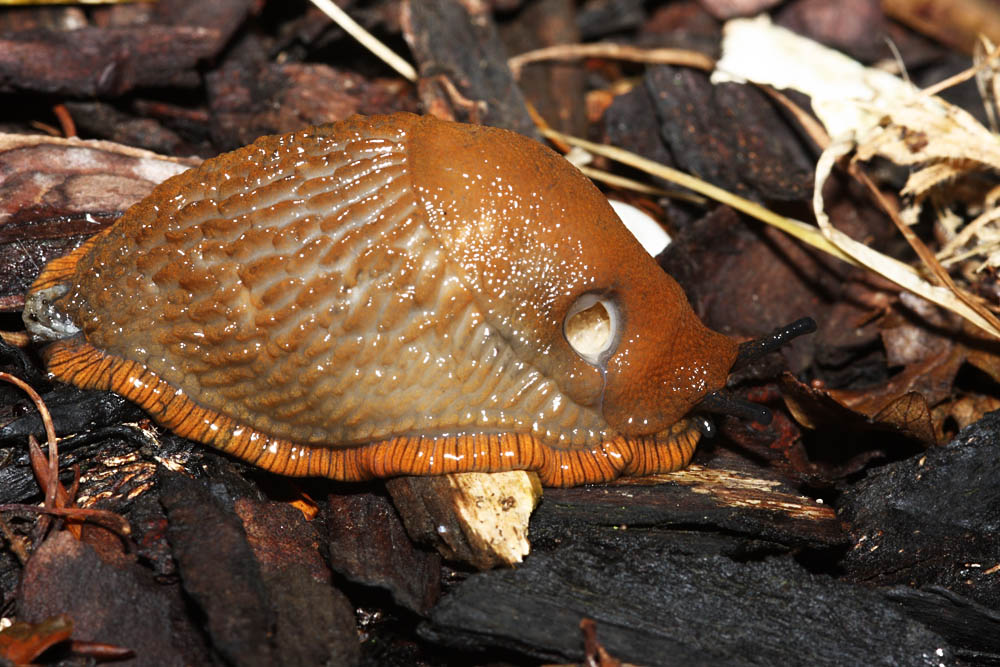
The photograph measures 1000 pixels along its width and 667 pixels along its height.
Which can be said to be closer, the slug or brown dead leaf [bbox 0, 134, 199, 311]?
the slug

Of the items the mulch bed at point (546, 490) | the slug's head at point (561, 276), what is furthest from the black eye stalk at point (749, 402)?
the mulch bed at point (546, 490)

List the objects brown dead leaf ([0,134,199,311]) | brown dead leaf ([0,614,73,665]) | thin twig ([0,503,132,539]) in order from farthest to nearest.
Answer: brown dead leaf ([0,134,199,311]) → thin twig ([0,503,132,539]) → brown dead leaf ([0,614,73,665])

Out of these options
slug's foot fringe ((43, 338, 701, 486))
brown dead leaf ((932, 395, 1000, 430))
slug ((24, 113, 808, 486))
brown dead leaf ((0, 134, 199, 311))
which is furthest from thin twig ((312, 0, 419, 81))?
brown dead leaf ((932, 395, 1000, 430))

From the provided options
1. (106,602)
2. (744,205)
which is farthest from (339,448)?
(744,205)

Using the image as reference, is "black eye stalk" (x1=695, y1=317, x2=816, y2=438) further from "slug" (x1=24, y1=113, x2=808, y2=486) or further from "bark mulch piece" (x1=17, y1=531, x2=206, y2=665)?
"bark mulch piece" (x1=17, y1=531, x2=206, y2=665)

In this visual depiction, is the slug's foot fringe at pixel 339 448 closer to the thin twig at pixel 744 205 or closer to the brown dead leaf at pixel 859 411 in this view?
the brown dead leaf at pixel 859 411

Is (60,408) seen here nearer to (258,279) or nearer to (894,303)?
(258,279)

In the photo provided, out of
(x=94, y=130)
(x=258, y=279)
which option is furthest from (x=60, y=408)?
(x=94, y=130)
